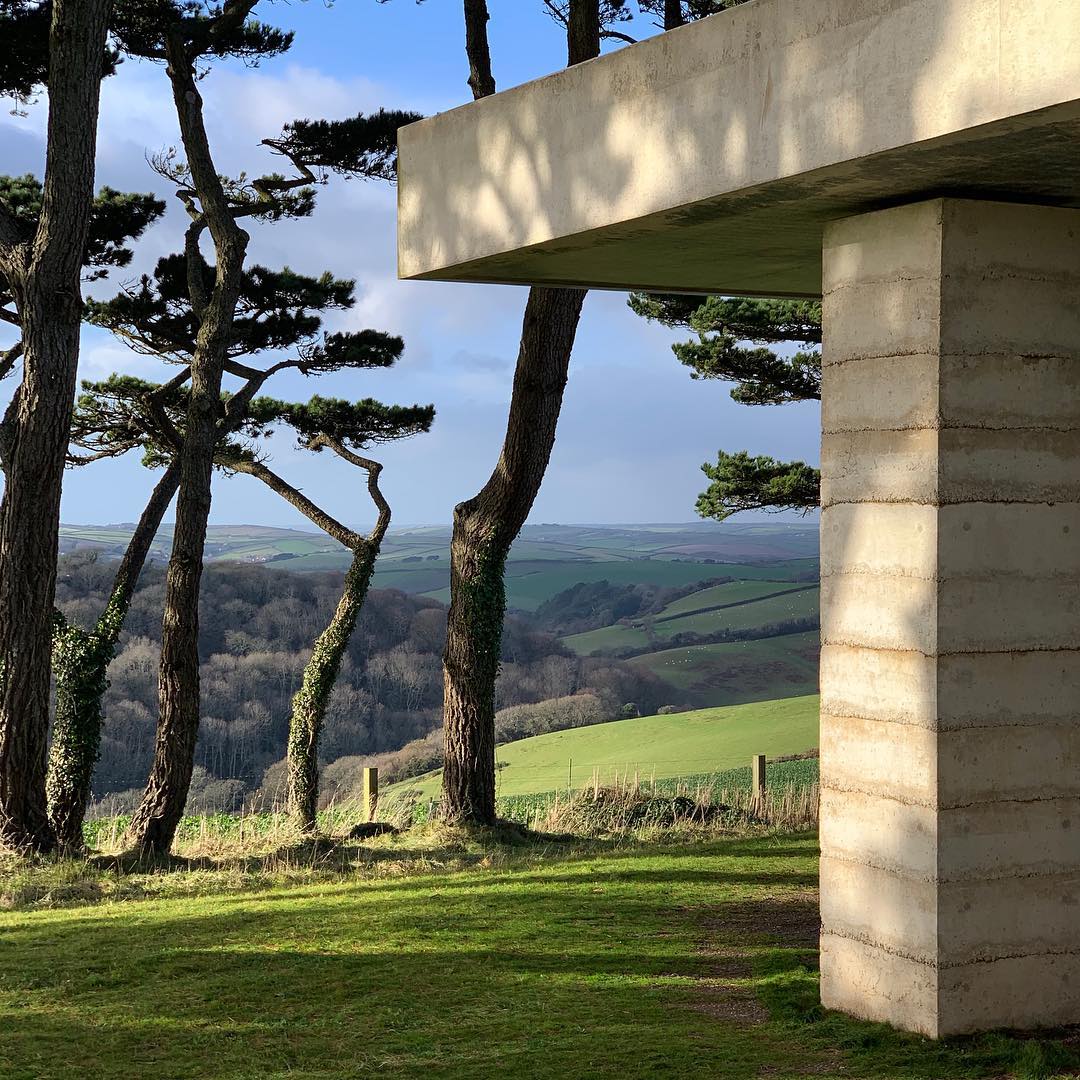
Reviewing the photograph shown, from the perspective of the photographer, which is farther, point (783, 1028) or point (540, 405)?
point (540, 405)

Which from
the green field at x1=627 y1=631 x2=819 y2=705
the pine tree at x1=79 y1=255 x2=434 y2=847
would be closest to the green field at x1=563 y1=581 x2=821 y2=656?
the green field at x1=627 y1=631 x2=819 y2=705

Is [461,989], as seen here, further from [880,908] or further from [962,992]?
[962,992]

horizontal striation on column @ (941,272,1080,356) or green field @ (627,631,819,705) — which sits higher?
horizontal striation on column @ (941,272,1080,356)

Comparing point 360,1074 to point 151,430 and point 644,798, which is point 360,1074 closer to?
point 644,798

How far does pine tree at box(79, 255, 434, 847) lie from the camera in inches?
489

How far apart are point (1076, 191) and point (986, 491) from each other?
2.83 feet

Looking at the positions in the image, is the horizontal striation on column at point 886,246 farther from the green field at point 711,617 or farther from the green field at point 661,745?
the green field at point 711,617

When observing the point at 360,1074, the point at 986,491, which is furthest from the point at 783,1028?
the point at 986,491

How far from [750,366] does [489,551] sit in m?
3.69

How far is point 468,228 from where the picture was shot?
4855 millimetres

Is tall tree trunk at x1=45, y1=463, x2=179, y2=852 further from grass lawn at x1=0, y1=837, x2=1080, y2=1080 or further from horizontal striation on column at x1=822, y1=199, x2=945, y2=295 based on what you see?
horizontal striation on column at x1=822, y1=199, x2=945, y2=295

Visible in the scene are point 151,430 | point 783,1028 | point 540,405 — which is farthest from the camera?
point 151,430

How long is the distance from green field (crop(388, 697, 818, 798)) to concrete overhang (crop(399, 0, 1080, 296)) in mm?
15919

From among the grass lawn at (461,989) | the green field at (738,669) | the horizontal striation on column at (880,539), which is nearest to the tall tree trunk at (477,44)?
the grass lawn at (461,989)
